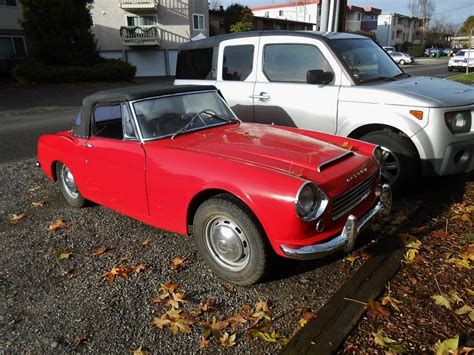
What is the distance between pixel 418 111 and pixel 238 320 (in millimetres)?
3077

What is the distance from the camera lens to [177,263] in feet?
11.5

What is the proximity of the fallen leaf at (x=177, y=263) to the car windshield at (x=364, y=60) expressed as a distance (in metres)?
3.08

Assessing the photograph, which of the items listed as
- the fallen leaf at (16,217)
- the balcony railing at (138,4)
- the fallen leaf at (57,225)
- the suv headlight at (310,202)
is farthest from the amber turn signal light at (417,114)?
the balcony railing at (138,4)

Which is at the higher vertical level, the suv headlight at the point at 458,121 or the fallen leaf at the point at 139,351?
the suv headlight at the point at 458,121

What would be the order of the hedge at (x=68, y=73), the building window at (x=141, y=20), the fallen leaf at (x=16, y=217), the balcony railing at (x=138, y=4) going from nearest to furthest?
the fallen leaf at (x=16, y=217)
the hedge at (x=68, y=73)
the balcony railing at (x=138, y=4)
the building window at (x=141, y=20)

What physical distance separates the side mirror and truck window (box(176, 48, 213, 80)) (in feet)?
6.57

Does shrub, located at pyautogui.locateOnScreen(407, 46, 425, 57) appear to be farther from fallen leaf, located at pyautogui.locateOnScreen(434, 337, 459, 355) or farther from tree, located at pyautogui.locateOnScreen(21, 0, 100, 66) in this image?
fallen leaf, located at pyautogui.locateOnScreen(434, 337, 459, 355)

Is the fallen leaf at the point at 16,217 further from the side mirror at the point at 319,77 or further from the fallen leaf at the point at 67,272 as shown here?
the side mirror at the point at 319,77

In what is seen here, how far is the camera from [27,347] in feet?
8.47

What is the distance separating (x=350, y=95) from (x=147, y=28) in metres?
32.6

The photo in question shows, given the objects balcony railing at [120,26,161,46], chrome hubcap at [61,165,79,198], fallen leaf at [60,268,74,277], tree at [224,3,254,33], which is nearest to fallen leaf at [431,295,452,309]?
fallen leaf at [60,268,74,277]

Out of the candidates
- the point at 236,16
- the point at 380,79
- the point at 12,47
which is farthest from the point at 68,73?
the point at 236,16

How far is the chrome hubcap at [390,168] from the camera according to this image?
4.56 metres

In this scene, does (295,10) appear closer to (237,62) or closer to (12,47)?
(12,47)
